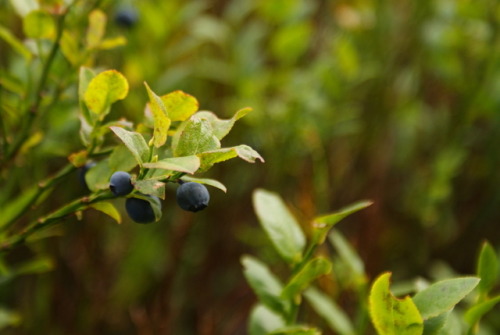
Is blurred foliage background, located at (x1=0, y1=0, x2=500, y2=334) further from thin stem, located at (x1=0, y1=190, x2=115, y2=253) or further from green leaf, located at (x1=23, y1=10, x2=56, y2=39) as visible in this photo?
thin stem, located at (x1=0, y1=190, x2=115, y2=253)

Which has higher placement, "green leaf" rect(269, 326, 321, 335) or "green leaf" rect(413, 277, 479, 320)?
"green leaf" rect(413, 277, 479, 320)

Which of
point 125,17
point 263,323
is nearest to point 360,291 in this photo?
point 263,323

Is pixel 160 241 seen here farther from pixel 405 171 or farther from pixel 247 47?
pixel 405 171

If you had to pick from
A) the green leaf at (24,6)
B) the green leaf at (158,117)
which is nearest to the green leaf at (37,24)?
the green leaf at (24,6)

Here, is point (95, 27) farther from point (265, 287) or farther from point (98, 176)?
point (265, 287)

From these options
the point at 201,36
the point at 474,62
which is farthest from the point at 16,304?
the point at 474,62

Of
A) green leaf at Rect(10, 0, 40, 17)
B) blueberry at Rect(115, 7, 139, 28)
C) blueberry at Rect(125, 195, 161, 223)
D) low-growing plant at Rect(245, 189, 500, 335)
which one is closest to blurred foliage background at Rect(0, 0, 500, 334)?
blueberry at Rect(115, 7, 139, 28)

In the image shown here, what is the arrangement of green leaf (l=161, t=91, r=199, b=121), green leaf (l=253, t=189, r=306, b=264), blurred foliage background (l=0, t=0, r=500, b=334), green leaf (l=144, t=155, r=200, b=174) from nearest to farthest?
1. green leaf (l=144, t=155, r=200, b=174)
2. green leaf (l=161, t=91, r=199, b=121)
3. green leaf (l=253, t=189, r=306, b=264)
4. blurred foliage background (l=0, t=0, r=500, b=334)
